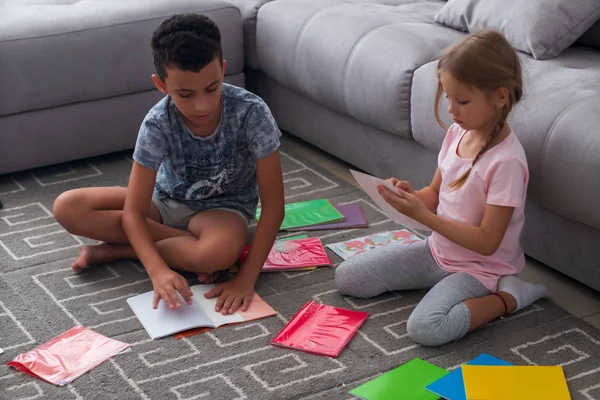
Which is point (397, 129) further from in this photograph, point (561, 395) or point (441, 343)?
point (561, 395)

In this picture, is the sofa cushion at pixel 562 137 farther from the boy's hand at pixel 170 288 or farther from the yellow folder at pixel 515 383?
the boy's hand at pixel 170 288

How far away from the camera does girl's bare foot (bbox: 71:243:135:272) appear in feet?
6.66

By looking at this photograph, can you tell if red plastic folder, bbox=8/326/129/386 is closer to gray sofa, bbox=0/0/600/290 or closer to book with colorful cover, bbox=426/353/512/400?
book with colorful cover, bbox=426/353/512/400

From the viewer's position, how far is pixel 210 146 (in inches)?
77.0

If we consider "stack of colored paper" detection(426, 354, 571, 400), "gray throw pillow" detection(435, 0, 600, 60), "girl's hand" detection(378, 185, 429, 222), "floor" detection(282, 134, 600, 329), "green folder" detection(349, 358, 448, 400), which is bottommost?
"floor" detection(282, 134, 600, 329)

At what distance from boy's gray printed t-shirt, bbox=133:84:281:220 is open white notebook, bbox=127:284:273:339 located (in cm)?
26

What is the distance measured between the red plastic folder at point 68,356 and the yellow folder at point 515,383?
2.25 feet

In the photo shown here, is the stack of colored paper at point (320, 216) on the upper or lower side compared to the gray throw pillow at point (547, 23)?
lower

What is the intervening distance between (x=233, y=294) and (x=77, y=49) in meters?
1.05

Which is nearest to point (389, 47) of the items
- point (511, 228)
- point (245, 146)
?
point (245, 146)

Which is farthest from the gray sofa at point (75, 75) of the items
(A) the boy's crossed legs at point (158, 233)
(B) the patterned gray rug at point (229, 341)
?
(A) the boy's crossed legs at point (158, 233)

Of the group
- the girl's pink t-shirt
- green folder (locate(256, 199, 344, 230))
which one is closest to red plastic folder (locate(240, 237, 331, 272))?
green folder (locate(256, 199, 344, 230))

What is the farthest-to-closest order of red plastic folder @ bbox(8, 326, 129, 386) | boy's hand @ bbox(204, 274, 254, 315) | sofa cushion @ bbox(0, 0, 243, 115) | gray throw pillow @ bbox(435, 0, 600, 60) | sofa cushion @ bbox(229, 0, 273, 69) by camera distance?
sofa cushion @ bbox(229, 0, 273, 69) < sofa cushion @ bbox(0, 0, 243, 115) < gray throw pillow @ bbox(435, 0, 600, 60) < boy's hand @ bbox(204, 274, 254, 315) < red plastic folder @ bbox(8, 326, 129, 386)

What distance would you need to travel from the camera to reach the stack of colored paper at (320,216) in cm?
226
